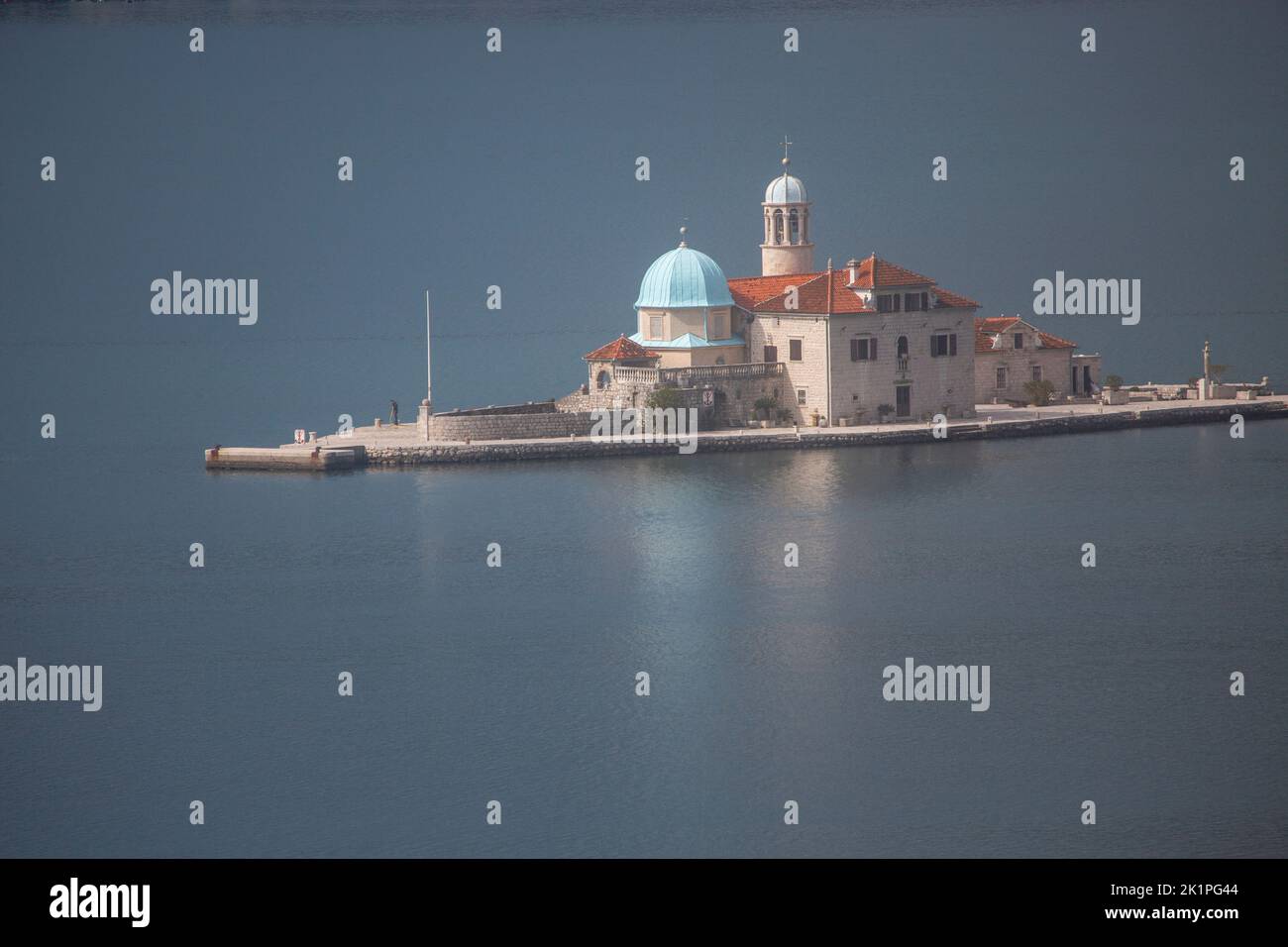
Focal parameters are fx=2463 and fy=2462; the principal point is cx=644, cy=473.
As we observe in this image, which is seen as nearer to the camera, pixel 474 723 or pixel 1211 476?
pixel 474 723

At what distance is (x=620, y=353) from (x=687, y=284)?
3629 mm

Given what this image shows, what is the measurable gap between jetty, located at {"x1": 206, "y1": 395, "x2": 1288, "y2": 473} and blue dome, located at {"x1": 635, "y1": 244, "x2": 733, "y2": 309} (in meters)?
4.38

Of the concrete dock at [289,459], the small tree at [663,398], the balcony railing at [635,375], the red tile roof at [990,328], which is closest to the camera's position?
the concrete dock at [289,459]

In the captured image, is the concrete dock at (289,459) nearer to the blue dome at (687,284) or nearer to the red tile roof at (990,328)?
the blue dome at (687,284)

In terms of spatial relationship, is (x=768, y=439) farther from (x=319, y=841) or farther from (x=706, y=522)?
(x=319, y=841)

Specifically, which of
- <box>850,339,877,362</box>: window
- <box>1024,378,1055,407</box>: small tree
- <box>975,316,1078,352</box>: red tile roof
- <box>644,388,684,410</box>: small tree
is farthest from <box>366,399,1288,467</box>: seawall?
<box>1024,378,1055,407</box>: small tree

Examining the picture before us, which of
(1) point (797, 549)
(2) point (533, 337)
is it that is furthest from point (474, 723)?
(2) point (533, 337)

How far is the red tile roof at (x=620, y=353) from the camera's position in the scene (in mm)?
74562

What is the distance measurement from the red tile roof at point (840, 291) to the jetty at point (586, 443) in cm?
364

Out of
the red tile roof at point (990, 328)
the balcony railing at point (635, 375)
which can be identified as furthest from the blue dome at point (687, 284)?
the red tile roof at point (990, 328)

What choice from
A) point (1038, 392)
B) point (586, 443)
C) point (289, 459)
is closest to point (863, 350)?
point (586, 443)

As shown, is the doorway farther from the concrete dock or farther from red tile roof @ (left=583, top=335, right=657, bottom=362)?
the concrete dock

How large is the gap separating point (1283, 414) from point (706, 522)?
28.0m
